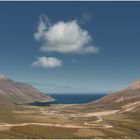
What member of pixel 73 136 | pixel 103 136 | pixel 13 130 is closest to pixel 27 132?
pixel 13 130

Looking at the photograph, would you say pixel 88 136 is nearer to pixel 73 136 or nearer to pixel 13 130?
pixel 73 136

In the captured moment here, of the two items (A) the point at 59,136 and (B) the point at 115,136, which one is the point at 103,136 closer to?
(B) the point at 115,136

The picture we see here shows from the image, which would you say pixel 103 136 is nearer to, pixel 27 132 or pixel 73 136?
pixel 73 136

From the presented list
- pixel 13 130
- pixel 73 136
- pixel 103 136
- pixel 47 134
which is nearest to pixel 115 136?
pixel 103 136

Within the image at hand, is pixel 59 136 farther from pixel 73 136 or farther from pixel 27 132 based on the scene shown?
pixel 27 132

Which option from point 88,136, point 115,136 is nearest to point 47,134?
point 88,136
